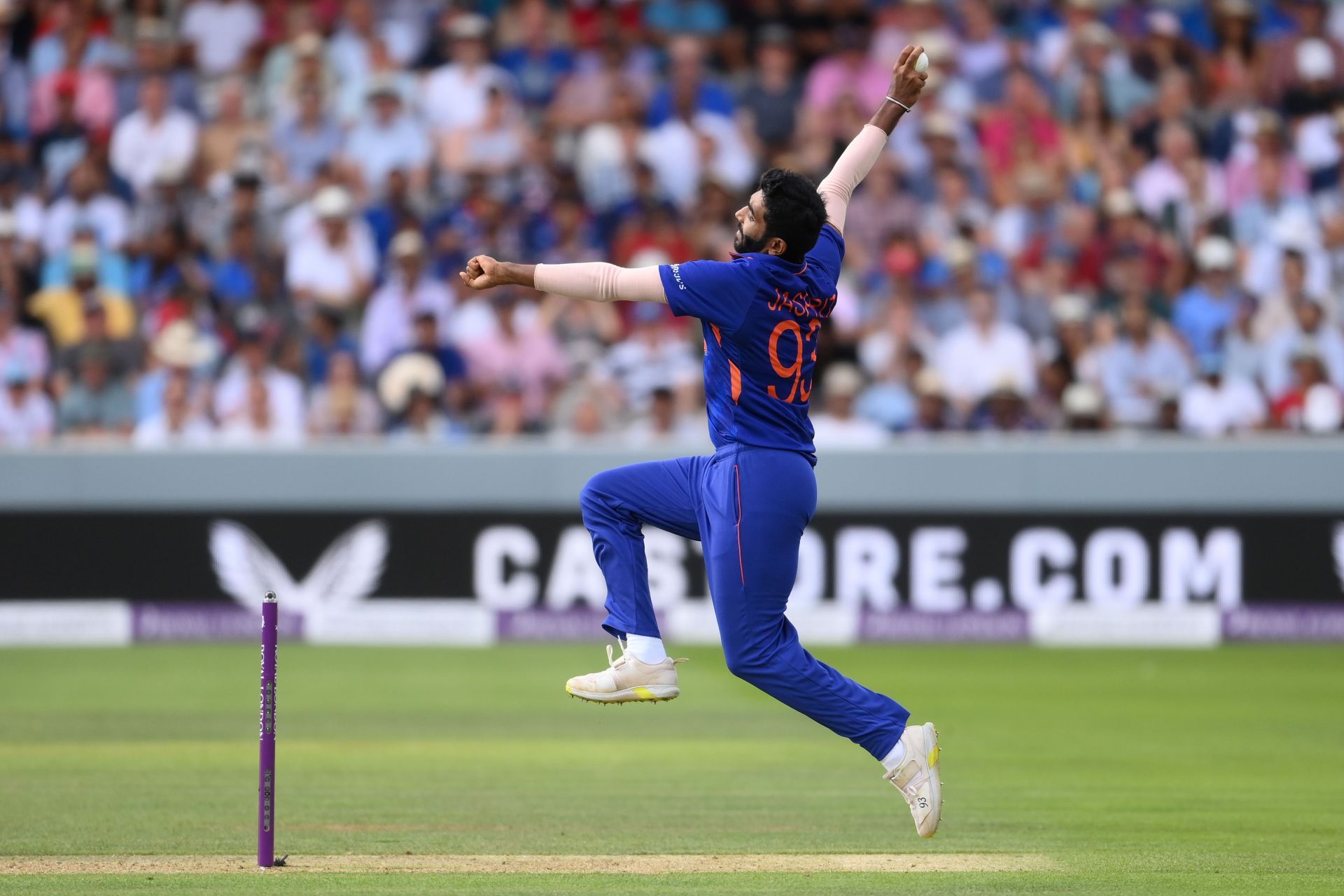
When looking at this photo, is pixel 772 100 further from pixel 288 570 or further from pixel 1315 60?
pixel 288 570

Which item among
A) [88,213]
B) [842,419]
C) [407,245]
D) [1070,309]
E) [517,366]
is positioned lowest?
[842,419]

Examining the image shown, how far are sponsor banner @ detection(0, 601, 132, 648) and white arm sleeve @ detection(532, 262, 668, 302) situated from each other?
917cm

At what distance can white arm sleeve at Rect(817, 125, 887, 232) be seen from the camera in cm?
692

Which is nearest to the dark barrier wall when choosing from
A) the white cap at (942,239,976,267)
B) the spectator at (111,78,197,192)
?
the white cap at (942,239,976,267)

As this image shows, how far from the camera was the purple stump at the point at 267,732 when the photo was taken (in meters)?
6.23

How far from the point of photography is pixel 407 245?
15.5 meters

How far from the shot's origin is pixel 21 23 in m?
17.7

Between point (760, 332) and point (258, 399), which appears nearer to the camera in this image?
point (760, 332)

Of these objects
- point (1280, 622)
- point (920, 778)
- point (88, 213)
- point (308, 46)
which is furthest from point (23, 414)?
point (920, 778)

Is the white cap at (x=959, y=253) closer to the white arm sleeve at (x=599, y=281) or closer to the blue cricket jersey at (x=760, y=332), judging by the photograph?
the blue cricket jersey at (x=760, y=332)

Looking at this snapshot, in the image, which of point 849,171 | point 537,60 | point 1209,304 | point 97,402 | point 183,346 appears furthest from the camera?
point 537,60

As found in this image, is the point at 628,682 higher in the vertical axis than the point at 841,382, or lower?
lower

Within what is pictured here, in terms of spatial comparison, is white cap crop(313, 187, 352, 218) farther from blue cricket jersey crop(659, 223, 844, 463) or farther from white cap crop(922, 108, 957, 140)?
blue cricket jersey crop(659, 223, 844, 463)

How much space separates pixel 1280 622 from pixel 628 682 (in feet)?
29.3
